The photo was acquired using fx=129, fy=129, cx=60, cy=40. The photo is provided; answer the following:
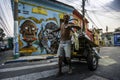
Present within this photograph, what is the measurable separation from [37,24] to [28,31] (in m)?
1.16

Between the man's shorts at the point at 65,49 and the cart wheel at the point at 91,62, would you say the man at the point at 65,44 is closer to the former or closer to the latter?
the man's shorts at the point at 65,49

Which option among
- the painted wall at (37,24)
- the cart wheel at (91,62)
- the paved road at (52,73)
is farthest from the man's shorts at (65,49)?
the painted wall at (37,24)

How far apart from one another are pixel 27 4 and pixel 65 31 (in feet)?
24.5

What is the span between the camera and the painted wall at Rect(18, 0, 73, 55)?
1044cm

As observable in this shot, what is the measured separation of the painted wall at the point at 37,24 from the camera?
1044cm

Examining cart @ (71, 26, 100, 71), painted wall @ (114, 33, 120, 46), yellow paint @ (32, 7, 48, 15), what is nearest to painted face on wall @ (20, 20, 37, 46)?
yellow paint @ (32, 7, 48, 15)

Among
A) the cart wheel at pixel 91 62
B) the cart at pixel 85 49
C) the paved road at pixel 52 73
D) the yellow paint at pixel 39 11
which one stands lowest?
the paved road at pixel 52 73

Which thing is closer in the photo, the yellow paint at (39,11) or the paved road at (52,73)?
the paved road at (52,73)

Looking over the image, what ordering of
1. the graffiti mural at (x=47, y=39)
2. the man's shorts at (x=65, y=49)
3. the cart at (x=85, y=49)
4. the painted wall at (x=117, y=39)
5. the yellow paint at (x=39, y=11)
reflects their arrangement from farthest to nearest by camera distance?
1. the painted wall at (x=117, y=39)
2. the graffiti mural at (x=47, y=39)
3. the yellow paint at (x=39, y=11)
4. the cart at (x=85, y=49)
5. the man's shorts at (x=65, y=49)

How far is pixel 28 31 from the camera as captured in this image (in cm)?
1081

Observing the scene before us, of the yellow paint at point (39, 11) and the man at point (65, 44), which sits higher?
the yellow paint at point (39, 11)

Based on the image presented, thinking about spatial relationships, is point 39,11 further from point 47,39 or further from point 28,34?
point 47,39

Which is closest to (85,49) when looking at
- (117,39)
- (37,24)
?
(37,24)

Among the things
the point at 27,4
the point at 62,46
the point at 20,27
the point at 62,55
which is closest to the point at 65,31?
the point at 62,46
